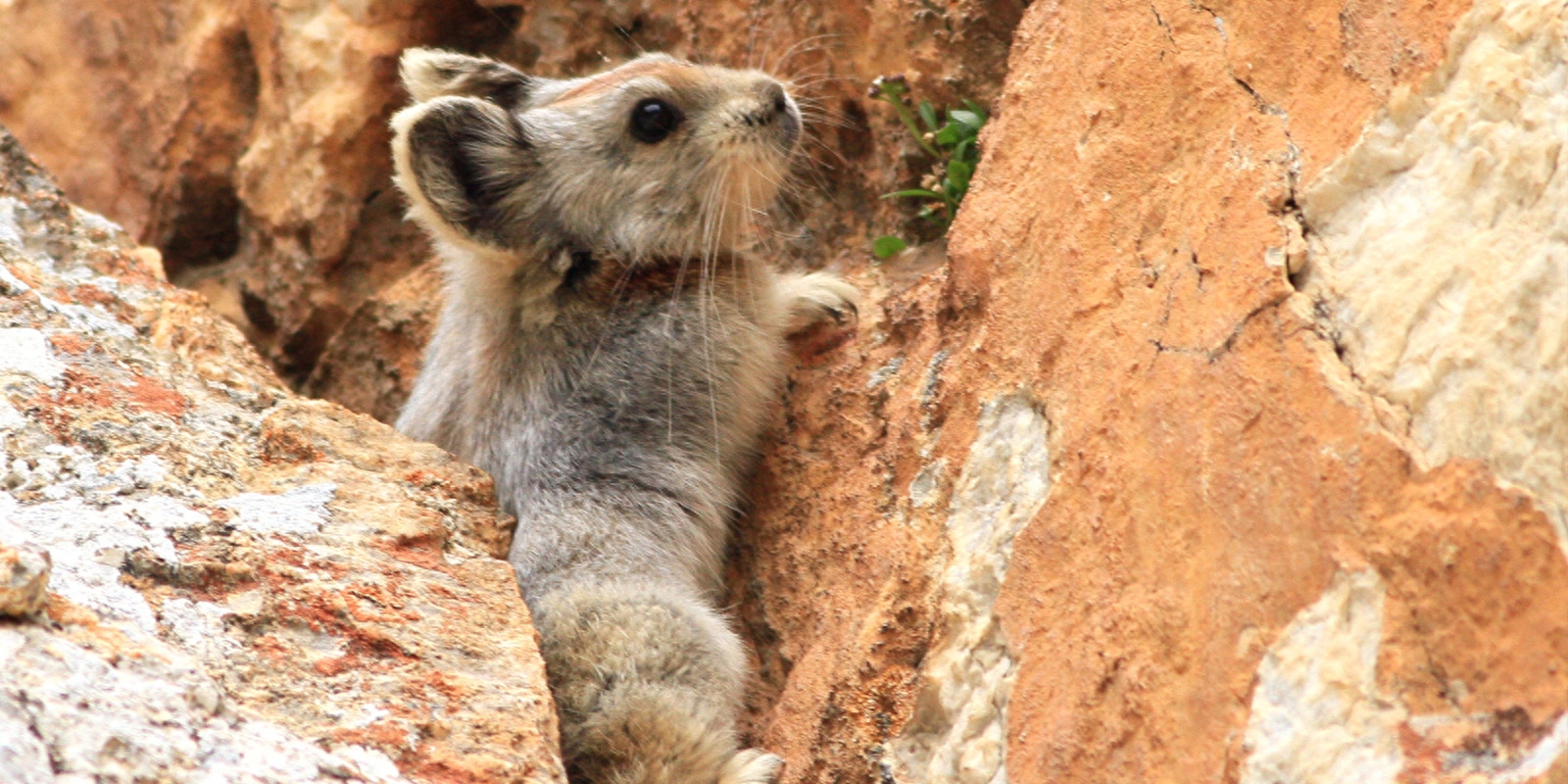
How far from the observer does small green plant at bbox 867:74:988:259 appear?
5.61 metres

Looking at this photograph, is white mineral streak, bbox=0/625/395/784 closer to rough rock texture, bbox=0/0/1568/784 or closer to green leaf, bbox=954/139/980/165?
rough rock texture, bbox=0/0/1568/784

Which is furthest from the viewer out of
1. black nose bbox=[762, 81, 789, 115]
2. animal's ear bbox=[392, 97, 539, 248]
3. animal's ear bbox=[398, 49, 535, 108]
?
animal's ear bbox=[398, 49, 535, 108]

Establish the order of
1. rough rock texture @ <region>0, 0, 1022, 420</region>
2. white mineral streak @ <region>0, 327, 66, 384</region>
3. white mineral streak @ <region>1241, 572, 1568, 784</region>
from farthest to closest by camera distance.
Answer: rough rock texture @ <region>0, 0, 1022, 420</region> < white mineral streak @ <region>0, 327, 66, 384</region> < white mineral streak @ <region>1241, 572, 1568, 784</region>

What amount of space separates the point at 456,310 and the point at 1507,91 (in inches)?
156

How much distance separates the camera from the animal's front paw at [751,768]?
14.0ft

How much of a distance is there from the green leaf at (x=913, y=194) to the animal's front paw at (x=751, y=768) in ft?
7.33

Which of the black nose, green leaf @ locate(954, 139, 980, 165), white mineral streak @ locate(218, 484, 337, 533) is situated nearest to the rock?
white mineral streak @ locate(218, 484, 337, 533)

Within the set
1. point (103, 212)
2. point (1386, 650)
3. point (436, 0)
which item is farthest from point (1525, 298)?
point (103, 212)

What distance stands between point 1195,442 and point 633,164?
2.86 metres

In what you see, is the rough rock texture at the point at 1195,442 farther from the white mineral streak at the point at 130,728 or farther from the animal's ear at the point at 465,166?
the animal's ear at the point at 465,166

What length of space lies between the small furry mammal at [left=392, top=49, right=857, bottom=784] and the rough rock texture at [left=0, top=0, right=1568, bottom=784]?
0.87 feet

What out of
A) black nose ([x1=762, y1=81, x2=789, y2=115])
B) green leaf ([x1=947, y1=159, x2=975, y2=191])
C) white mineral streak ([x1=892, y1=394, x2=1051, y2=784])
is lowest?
white mineral streak ([x1=892, y1=394, x2=1051, y2=784])

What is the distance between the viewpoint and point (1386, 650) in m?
2.97

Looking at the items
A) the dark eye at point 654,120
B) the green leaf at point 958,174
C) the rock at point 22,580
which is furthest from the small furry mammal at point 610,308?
the rock at point 22,580
